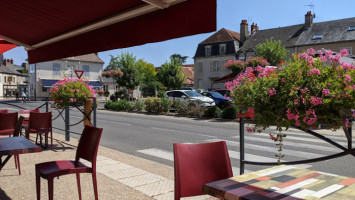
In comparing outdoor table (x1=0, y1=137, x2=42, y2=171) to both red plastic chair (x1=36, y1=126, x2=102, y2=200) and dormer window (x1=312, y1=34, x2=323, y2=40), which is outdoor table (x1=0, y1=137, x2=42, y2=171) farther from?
dormer window (x1=312, y1=34, x2=323, y2=40)

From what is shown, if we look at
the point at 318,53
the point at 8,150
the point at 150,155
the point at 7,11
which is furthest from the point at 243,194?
the point at 150,155

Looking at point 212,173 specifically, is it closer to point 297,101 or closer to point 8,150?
point 297,101

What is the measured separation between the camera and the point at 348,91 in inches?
74.5

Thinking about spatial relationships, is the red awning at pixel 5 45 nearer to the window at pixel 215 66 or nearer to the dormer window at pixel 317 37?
the dormer window at pixel 317 37

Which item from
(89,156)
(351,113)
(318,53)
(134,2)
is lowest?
(89,156)

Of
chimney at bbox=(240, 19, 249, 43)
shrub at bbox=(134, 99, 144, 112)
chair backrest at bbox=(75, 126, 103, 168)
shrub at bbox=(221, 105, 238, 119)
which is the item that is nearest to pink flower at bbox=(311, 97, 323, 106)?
chair backrest at bbox=(75, 126, 103, 168)

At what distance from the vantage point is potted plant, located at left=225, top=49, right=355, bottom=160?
1.94 metres

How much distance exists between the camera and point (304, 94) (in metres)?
2.03

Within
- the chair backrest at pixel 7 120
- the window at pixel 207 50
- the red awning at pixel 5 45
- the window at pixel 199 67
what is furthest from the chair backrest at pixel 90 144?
the window at pixel 199 67

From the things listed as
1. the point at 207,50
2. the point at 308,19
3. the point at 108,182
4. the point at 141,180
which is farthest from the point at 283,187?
the point at 207,50

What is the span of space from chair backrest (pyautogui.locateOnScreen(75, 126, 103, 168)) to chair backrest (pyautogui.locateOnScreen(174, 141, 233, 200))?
1388mm

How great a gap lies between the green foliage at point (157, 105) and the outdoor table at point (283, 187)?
19.1m

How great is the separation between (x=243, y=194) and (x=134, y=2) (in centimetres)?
193

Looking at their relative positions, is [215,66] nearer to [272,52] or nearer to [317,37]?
[272,52]
